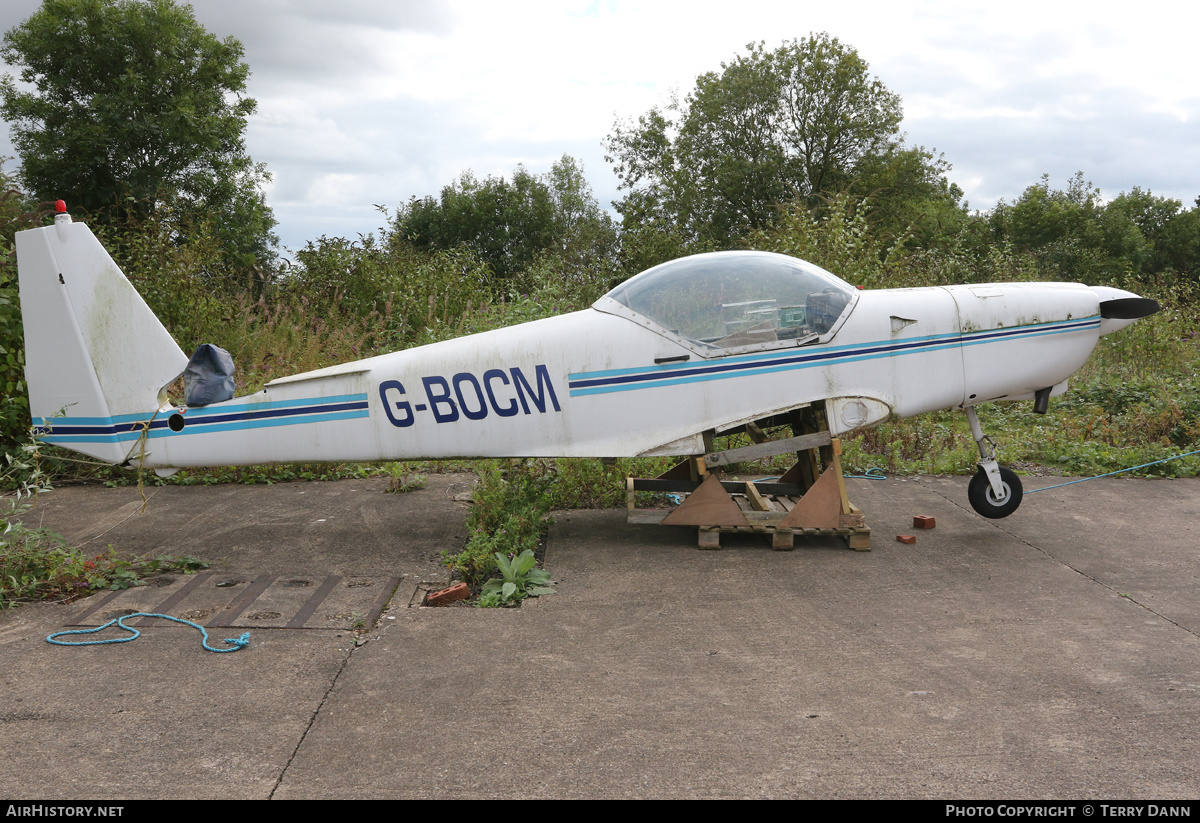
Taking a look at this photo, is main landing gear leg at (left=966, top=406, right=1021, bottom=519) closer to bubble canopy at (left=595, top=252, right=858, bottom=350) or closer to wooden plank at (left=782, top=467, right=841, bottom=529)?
wooden plank at (left=782, top=467, right=841, bottom=529)

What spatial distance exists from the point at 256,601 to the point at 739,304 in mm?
3312

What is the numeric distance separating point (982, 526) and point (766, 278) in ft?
8.08

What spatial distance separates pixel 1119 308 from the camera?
17.5 feet

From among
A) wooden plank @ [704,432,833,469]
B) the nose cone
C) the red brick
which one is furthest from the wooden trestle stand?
the nose cone

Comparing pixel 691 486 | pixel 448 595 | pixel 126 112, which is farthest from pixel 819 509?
pixel 126 112

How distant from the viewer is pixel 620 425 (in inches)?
200

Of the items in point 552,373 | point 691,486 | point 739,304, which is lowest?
point 691,486

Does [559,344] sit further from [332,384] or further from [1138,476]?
[1138,476]

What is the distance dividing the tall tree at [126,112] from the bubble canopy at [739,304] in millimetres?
24762

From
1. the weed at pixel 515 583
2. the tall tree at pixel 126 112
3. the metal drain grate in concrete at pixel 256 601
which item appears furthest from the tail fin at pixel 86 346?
the tall tree at pixel 126 112

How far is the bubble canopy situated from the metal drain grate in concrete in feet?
7.65

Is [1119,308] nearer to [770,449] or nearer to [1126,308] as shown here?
[1126,308]

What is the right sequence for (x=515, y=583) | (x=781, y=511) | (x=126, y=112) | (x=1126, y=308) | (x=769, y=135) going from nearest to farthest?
(x=515, y=583)
(x=1126, y=308)
(x=781, y=511)
(x=126, y=112)
(x=769, y=135)
